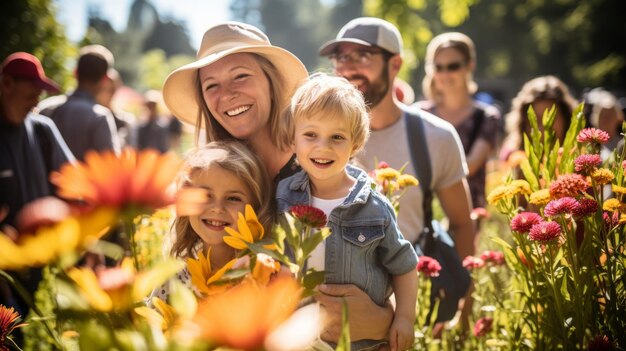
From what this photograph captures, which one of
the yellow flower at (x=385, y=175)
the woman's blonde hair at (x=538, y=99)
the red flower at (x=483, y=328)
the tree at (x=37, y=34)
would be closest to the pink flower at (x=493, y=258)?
the red flower at (x=483, y=328)

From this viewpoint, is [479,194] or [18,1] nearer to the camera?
[479,194]

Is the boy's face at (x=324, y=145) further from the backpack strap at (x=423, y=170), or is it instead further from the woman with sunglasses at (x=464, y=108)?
the woman with sunglasses at (x=464, y=108)

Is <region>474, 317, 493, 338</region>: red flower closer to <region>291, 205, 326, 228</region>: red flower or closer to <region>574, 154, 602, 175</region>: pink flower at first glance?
<region>574, 154, 602, 175</region>: pink flower

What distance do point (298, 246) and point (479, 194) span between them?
141 inches

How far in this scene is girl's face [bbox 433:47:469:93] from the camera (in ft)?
14.5

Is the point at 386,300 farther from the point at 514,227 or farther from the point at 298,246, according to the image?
the point at 298,246

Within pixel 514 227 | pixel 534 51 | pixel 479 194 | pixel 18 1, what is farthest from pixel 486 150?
pixel 534 51

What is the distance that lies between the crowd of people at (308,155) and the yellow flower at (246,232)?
191 millimetres

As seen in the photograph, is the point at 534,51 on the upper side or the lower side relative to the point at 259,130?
upper

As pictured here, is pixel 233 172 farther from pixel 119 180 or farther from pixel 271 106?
pixel 119 180

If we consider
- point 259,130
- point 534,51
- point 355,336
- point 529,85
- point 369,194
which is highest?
point 534,51

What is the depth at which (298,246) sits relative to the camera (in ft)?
2.83

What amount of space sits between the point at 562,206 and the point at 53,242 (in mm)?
1099

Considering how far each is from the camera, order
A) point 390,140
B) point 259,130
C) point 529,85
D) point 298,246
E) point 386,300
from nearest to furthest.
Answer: point 298,246 → point 386,300 → point 259,130 → point 390,140 → point 529,85
